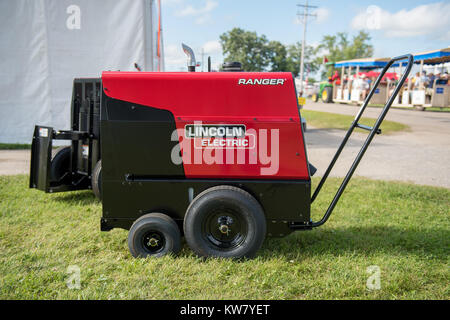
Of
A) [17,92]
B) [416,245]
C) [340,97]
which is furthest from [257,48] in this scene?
[416,245]

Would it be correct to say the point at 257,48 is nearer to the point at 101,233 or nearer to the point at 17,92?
the point at 17,92

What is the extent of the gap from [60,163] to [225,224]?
291cm

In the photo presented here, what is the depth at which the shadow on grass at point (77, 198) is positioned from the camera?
4809mm

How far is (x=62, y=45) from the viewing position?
7938 mm

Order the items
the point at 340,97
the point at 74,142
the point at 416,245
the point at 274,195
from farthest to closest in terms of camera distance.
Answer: the point at 340,97 < the point at 74,142 < the point at 416,245 < the point at 274,195

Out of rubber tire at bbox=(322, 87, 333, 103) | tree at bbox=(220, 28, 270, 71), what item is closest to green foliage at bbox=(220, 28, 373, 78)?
tree at bbox=(220, 28, 270, 71)

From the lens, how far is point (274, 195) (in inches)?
118

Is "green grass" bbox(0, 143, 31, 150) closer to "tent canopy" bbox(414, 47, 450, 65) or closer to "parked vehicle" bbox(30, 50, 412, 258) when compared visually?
"parked vehicle" bbox(30, 50, 412, 258)

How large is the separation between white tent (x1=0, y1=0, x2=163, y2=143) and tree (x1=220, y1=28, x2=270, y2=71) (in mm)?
48698

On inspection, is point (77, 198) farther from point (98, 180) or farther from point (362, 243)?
point (362, 243)

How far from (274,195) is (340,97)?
2494cm
